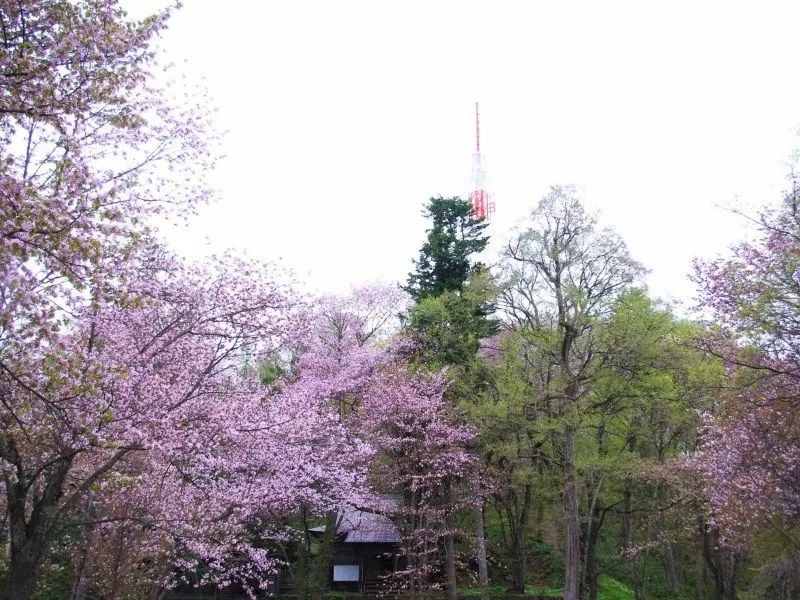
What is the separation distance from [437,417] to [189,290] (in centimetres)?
1090

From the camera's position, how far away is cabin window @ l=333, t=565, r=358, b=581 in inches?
971

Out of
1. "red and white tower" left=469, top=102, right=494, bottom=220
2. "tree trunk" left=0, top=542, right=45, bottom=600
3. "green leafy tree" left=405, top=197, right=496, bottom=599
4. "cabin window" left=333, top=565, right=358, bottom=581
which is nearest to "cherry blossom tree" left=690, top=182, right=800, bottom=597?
"green leafy tree" left=405, top=197, right=496, bottom=599

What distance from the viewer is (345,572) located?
24.8m

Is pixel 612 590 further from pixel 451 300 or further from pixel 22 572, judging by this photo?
pixel 22 572

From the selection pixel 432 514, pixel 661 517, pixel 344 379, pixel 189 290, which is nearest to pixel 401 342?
pixel 344 379

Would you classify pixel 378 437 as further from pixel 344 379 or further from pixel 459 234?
pixel 459 234

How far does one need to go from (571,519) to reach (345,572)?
1102cm

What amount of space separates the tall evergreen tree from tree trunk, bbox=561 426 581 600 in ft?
26.1

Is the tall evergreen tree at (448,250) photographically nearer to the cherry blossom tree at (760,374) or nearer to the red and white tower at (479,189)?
the cherry blossom tree at (760,374)

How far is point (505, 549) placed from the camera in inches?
964

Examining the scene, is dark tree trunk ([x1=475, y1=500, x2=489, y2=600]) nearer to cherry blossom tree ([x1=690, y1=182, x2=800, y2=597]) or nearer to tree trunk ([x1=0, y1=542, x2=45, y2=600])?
cherry blossom tree ([x1=690, y1=182, x2=800, y2=597])

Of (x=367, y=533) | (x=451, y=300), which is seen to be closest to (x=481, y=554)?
(x=367, y=533)

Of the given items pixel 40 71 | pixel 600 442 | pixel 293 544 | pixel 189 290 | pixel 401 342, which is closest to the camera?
pixel 40 71

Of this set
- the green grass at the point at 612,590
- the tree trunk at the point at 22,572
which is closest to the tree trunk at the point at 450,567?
the green grass at the point at 612,590
